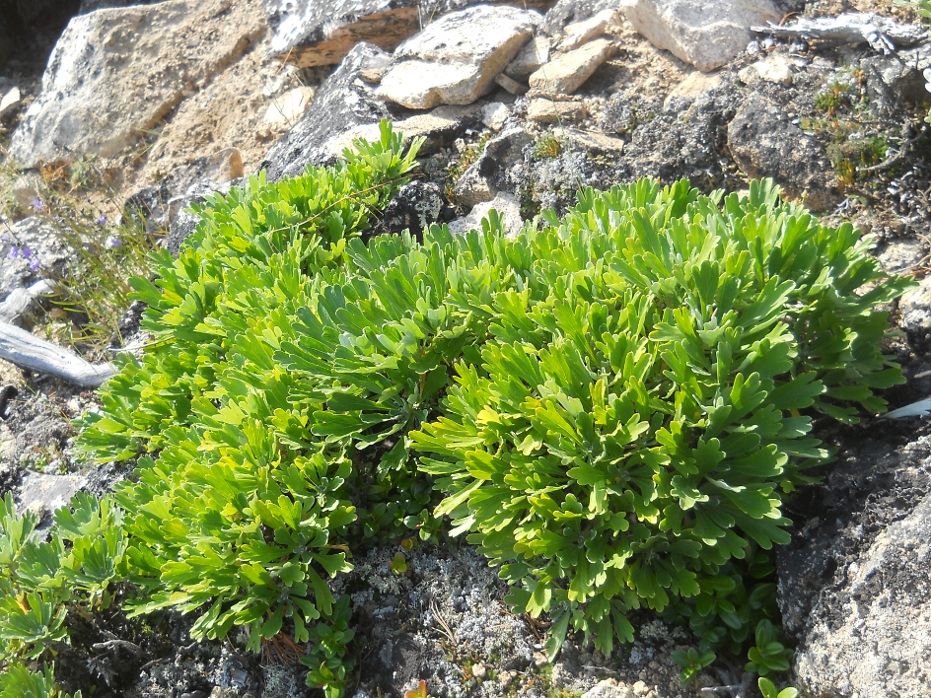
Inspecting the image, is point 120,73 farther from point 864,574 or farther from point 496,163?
point 864,574

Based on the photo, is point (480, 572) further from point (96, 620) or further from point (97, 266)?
point (97, 266)

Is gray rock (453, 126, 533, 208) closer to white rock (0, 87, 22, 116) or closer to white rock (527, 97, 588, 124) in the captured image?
white rock (527, 97, 588, 124)

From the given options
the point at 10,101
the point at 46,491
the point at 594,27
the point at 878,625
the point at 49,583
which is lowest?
the point at 46,491

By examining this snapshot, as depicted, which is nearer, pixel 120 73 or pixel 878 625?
pixel 878 625

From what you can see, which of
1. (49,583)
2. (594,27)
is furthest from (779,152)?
(49,583)

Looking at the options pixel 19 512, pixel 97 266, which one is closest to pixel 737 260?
pixel 19 512

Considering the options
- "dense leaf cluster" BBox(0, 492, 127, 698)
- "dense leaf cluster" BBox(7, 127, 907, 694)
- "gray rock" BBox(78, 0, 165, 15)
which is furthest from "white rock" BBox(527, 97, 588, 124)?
"gray rock" BBox(78, 0, 165, 15)

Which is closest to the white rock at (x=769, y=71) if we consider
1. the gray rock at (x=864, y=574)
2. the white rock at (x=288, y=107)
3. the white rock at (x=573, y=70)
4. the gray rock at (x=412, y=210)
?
the white rock at (x=573, y=70)
